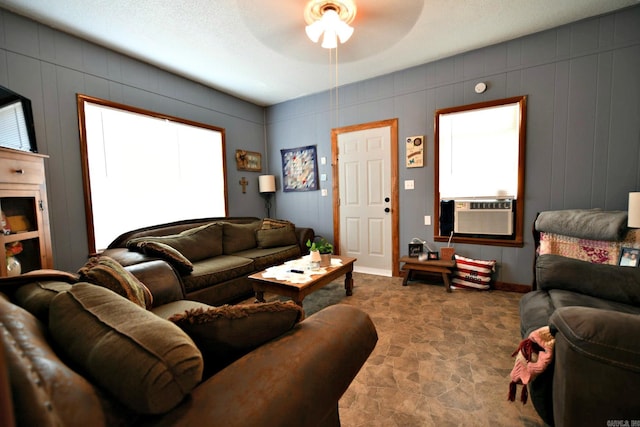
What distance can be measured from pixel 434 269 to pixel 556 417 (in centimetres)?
202

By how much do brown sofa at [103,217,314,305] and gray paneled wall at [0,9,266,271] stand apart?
18.5 inches

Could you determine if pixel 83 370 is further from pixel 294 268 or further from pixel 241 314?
pixel 294 268

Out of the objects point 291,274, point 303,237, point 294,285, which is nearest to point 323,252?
point 291,274

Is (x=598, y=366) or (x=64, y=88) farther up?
(x=64, y=88)

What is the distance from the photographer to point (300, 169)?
4375 mm

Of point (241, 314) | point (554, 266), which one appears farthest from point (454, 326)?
point (241, 314)

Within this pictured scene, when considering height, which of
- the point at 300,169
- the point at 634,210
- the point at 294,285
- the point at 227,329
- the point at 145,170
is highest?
the point at 300,169

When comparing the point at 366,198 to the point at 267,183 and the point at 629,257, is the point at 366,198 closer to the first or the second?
the point at 267,183

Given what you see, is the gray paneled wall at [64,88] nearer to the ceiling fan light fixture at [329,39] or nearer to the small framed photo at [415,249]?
the ceiling fan light fixture at [329,39]

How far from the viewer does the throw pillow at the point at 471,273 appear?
2.96m

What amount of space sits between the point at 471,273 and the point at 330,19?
2.89 m

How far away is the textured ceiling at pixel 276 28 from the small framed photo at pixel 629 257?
2089 mm

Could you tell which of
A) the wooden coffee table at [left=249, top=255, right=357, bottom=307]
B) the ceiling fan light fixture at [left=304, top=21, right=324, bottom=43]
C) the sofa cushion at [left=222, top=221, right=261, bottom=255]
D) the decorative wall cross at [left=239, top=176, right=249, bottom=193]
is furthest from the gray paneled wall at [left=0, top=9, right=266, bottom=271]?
the ceiling fan light fixture at [left=304, top=21, right=324, bottom=43]

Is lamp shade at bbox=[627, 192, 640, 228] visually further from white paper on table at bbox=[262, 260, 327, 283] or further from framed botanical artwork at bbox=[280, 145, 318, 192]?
framed botanical artwork at bbox=[280, 145, 318, 192]
